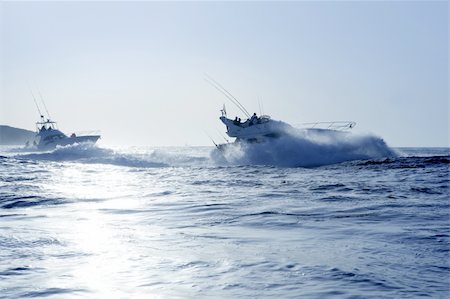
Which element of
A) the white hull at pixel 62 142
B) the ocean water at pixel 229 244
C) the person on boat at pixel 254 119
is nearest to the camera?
the ocean water at pixel 229 244

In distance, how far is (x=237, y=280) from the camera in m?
4.66

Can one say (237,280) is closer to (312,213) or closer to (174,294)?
(174,294)

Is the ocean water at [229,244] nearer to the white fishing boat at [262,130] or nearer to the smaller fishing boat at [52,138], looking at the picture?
the white fishing boat at [262,130]

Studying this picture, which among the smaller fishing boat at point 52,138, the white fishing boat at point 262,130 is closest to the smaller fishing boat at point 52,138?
the smaller fishing boat at point 52,138

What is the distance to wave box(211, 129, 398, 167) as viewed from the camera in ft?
107

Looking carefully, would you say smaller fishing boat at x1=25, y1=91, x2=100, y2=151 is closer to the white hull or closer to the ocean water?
the white hull

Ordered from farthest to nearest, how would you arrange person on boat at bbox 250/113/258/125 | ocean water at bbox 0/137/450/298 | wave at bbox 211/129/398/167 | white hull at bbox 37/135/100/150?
white hull at bbox 37/135/100/150 < person on boat at bbox 250/113/258/125 < wave at bbox 211/129/398/167 < ocean water at bbox 0/137/450/298

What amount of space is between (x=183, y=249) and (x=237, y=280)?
1696mm

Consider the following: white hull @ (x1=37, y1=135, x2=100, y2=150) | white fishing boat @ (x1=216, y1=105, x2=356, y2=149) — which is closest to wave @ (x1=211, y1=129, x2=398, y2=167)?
white fishing boat @ (x1=216, y1=105, x2=356, y2=149)

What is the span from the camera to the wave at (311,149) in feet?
107

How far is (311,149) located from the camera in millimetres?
32906

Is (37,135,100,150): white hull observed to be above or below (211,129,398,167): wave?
above

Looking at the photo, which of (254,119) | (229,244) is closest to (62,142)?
(254,119)

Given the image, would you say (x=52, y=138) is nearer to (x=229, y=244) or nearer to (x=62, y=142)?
(x=62, y=142)
